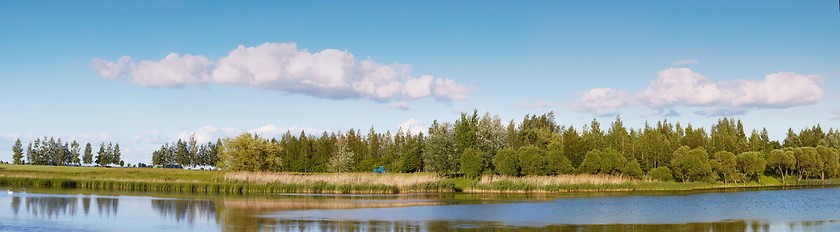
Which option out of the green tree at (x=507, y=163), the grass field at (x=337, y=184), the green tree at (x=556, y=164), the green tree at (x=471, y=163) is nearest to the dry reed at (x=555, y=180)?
the grass field at (x=337, y=184)

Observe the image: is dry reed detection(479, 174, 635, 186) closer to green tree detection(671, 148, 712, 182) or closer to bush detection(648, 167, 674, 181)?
bush detection(648, 167, 674, 181)

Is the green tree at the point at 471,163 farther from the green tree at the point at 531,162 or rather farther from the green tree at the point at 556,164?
the green tree at the point at 556,164

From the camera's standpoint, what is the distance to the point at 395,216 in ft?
115

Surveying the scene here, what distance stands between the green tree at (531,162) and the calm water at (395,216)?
29.7 m

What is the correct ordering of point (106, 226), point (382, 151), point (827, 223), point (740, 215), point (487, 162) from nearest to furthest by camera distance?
point (106, 226), point (827, 223), point (740, 215), point (487, 162), point (382, 151)

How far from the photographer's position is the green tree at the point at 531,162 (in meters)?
77.8

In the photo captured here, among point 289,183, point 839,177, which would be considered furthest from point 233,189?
point 839,177

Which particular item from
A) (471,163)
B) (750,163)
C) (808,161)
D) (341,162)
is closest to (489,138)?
(471,163)

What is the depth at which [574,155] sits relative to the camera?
93.3 meters

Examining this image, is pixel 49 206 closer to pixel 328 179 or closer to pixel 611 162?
pixel 328 179

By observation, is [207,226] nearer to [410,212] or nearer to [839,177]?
[410,212]

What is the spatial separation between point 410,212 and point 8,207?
20.7 m

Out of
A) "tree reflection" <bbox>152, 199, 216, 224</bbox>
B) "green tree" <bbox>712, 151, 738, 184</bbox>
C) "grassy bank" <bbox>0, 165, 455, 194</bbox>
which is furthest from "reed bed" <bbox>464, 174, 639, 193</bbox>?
"tree reflection" <bbox>152, 199, 216, 224</bbox>

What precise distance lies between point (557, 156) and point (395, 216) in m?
46.8
